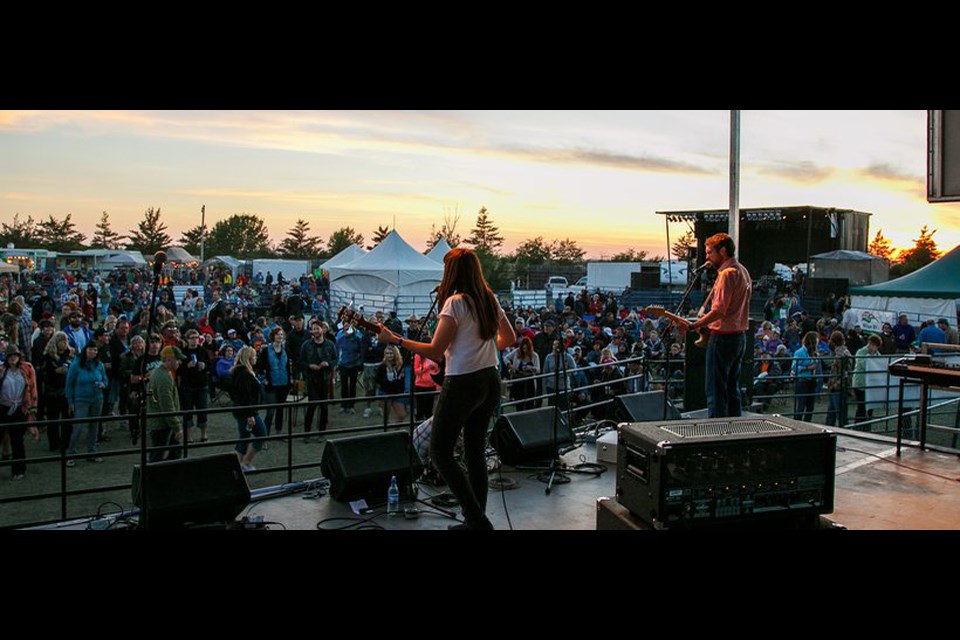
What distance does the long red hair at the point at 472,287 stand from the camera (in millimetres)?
4055

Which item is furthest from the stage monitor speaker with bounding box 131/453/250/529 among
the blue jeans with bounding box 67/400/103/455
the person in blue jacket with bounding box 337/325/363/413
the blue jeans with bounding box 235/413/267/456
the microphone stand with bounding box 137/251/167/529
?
the person in blue jacket with bounding box 337/325/363/413

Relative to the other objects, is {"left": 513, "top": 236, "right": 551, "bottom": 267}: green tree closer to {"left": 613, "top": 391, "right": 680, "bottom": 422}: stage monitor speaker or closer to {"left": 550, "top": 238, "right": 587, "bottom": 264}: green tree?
{"left": 550, "top": 238, "right": 587, "bottom": 264}: green tree

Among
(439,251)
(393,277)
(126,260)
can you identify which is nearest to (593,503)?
(393,277)

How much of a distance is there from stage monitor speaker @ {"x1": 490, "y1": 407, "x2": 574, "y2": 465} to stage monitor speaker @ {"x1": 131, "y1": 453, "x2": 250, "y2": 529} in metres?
2.21

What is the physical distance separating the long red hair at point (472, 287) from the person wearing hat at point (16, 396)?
617 centimetres

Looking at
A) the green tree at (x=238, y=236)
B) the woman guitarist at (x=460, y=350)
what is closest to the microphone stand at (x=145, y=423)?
the woman guitarist at (x=460, y=350)

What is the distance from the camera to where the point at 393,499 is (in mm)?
5031

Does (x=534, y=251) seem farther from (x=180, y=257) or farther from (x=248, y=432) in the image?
(x=248, y=432)

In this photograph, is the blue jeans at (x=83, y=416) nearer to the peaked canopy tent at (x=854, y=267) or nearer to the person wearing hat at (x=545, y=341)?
the person wearing hat at (x=545, y=341)

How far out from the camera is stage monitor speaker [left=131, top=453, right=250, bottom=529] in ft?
14.2

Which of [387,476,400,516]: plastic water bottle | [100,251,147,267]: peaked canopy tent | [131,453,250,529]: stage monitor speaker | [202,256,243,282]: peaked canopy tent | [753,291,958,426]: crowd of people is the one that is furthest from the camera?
[100,251,147,267]: peaked canopy tent

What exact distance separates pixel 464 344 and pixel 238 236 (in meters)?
78.0
